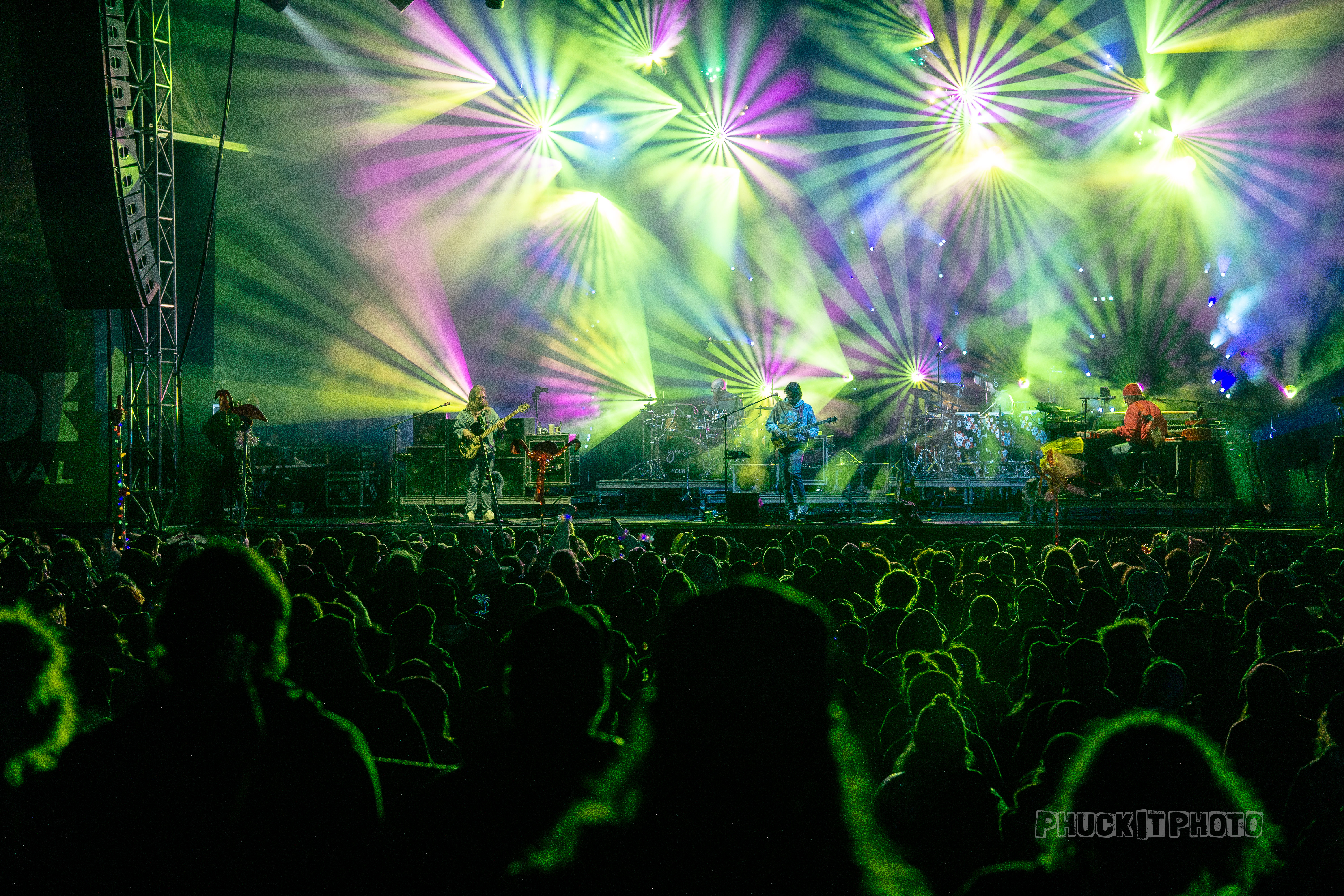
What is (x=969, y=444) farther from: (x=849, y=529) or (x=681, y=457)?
(x=849, y=529)

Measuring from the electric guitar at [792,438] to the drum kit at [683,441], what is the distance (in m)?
4.90

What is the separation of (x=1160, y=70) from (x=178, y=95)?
52.6 ft

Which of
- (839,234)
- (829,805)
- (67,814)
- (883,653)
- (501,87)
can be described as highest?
(501,87)

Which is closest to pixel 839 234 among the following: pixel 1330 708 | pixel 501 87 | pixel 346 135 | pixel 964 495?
pixel 964 495

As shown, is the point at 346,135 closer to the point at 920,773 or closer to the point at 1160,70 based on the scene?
the point at 1160,70

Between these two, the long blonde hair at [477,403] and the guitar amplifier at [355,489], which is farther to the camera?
the guitar amplifier at [355,489]

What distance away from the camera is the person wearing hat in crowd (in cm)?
1061

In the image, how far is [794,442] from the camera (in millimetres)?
11555

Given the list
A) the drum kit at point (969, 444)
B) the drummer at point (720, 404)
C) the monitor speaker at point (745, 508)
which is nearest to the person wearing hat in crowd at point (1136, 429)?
the drum kit at point (969, 444)

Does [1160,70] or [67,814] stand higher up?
[1160,70]

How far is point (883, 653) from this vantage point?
3619mm

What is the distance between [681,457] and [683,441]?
0.37m

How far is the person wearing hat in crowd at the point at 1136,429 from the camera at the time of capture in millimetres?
10609

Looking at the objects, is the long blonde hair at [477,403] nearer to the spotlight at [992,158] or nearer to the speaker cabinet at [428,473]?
the speaker cabinet at [428,473]
